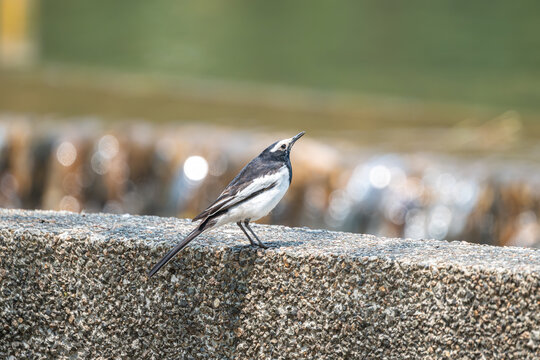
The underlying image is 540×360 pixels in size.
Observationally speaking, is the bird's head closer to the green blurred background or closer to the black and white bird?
the black and white bird

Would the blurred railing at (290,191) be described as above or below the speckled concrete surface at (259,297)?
below

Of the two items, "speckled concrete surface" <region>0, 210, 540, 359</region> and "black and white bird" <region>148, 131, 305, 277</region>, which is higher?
"black and white bird" <region>148, 131, 305, 277</region>

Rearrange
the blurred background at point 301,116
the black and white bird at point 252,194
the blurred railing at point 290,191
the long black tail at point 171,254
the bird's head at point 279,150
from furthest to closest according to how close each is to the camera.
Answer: the blurred background at point 301,116
the blurred railing at point 290,191
the bird's head at point 279,150
the black and white bird at point 252,194
the long black tail at point 171,254

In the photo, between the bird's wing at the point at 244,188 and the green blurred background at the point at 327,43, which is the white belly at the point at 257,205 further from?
the green blurred background at the point at 327,43

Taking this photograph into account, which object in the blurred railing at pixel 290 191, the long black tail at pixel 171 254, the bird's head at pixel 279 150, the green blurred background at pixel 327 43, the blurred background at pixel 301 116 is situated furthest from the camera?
the green blurred background at pixel 327 43

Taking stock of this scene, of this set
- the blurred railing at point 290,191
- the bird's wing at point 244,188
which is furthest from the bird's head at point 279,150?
the blurred railing at point 290,191

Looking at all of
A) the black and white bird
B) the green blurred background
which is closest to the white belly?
the black and white bird
